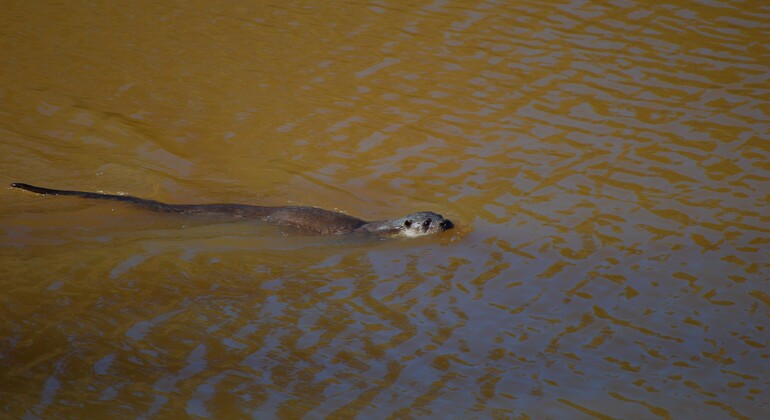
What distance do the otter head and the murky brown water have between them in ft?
0.46

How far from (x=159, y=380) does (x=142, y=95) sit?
6354mm

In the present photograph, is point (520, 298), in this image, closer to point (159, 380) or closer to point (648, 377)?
point (648, 377)

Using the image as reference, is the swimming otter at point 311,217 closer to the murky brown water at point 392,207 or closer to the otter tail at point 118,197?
the otter tail at point 118,197

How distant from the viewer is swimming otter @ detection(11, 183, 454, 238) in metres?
7.73

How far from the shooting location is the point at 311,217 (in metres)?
7.92

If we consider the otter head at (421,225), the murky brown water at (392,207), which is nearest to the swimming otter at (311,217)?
the otter head at (421,225)

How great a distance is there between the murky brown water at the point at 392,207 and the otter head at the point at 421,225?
14 cm

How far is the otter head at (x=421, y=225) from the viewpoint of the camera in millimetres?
7699

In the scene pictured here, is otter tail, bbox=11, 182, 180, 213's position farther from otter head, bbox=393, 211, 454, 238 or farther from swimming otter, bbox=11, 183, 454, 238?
otter head, bbox=393, 211, 454, 238

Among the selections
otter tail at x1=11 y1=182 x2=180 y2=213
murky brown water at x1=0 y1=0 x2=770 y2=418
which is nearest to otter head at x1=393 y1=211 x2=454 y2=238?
murky brown water at x1=0 y1=0 x2=770 y2=418

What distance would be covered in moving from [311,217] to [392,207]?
0.97 m

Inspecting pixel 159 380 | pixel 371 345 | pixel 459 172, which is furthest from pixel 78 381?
pixel 459 172

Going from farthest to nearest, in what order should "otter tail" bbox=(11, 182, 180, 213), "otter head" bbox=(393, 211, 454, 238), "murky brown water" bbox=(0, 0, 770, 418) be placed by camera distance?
1. "otter tail" bbox=(11, 182, 180, 213)
2. "otter head" bbox=(393, 211, 454, 238)
3. "murky brown water" bbox=(0, 0, 770, 418)

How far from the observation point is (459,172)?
9070mm
